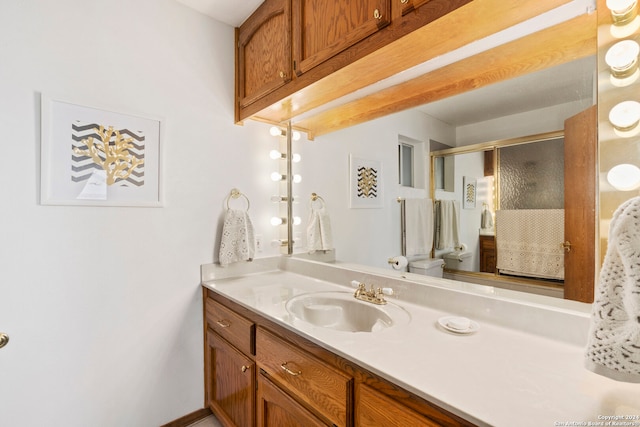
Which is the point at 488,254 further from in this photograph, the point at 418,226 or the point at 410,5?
the point at 410,5

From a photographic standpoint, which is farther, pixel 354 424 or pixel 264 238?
pixel 264 238

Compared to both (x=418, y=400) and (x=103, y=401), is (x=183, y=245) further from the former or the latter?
(x=418, y=400)

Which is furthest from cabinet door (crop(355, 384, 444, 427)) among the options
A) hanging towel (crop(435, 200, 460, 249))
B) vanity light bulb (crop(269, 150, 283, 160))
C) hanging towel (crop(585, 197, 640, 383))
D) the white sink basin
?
vanity light bulb (crop(269, 150, 283, 160))

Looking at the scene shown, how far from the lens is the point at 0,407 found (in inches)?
47.1

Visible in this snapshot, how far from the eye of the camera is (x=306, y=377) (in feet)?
3.24

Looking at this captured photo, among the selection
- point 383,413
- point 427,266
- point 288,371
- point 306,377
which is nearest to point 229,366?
point 288,371

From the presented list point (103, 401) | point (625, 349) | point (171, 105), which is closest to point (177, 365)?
point (103, 401)

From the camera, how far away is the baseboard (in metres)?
1.62

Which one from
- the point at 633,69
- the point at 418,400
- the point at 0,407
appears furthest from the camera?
the point at 0,407

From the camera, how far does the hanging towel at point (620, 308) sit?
1.68 feet

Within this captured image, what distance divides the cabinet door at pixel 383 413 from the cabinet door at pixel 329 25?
1141 millimetres

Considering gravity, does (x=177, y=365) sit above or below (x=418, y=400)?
below

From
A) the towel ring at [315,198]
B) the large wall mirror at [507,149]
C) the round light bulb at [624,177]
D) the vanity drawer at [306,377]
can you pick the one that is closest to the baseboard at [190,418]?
the vanity drawer at [306,377]

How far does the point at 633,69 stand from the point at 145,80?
76.7 inches
